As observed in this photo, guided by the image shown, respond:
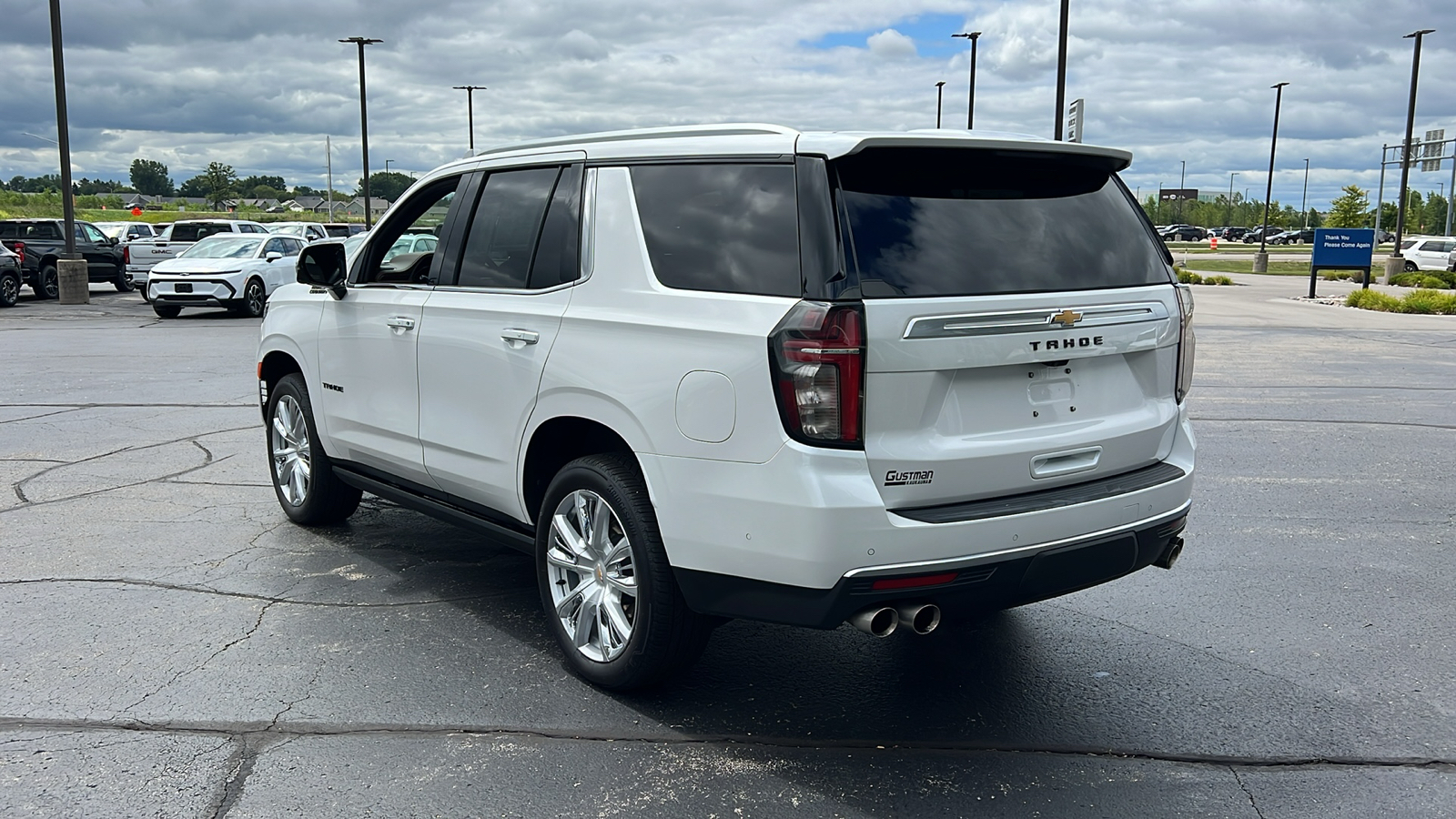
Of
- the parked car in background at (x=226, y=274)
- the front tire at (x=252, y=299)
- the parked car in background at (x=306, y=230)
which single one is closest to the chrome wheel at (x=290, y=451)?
the parked car in background at (x=226, y=274)

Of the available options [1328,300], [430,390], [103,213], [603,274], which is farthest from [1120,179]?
[103,213]

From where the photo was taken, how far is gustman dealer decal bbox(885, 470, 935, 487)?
346cm

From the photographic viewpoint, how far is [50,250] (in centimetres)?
2861

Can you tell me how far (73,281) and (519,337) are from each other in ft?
88.1

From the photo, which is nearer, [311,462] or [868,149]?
[868,149]

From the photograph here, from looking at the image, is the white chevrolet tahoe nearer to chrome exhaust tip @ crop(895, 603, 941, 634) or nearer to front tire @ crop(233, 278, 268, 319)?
chrome exhaust tip @ crop(895, 603, 941, 634)

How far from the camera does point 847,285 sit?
3445 millimetres

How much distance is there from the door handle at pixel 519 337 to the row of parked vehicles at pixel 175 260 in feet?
63.5

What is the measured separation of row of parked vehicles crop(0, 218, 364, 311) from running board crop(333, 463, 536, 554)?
1795 centimetres

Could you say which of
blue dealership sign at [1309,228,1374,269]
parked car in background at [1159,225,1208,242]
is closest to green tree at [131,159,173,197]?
parked car in background at [1159,225,1208,242]

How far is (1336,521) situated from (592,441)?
4.69m

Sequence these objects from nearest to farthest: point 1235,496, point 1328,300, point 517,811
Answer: point 517,811 < point 1235,496 < point 1328,300

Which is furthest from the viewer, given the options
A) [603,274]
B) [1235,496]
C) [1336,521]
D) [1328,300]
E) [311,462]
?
[1328,300]

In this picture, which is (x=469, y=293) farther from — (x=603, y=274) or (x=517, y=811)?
(x=517, y=811)
